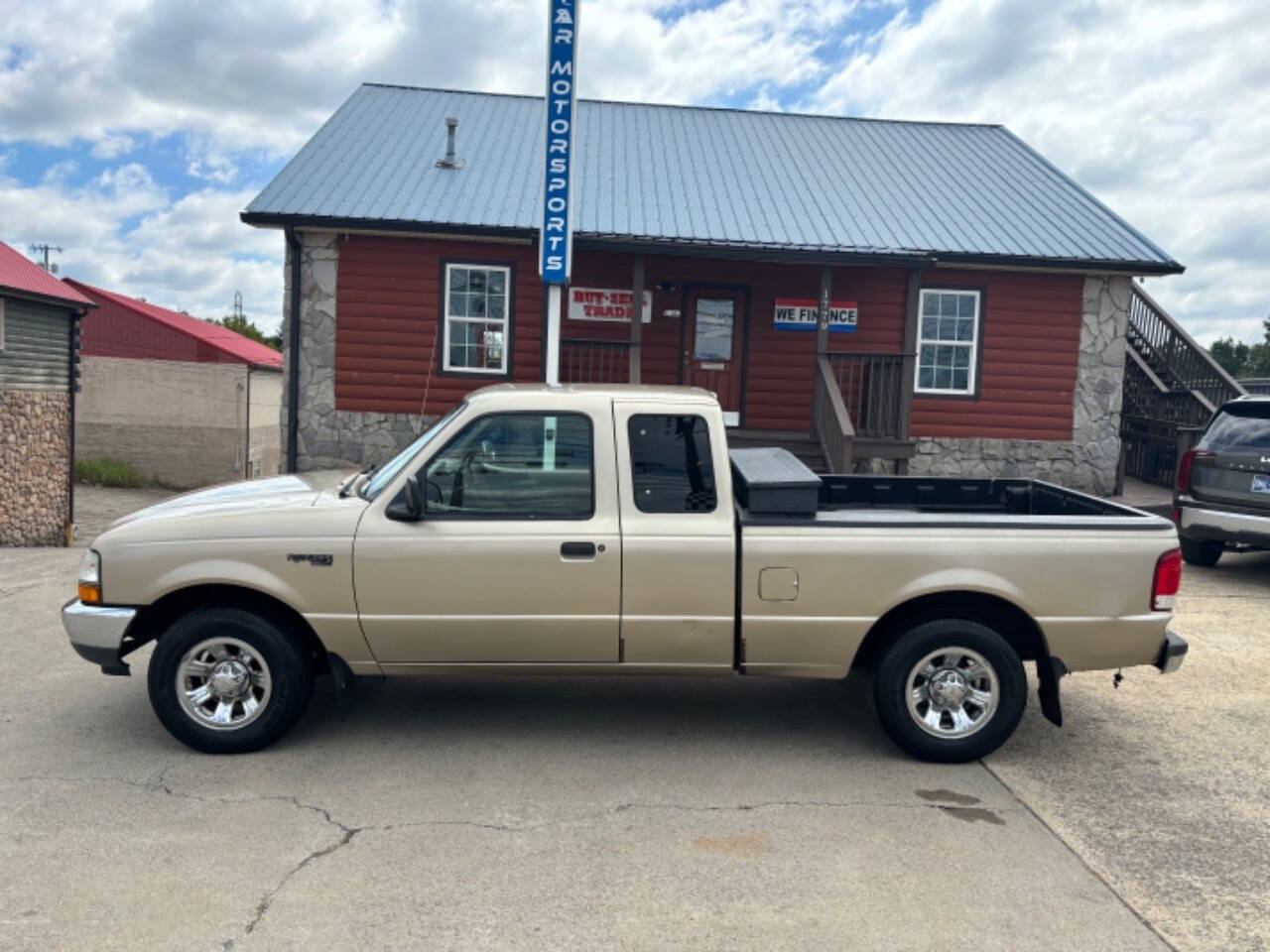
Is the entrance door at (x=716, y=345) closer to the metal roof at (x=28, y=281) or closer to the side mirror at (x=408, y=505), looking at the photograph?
the metal roof at (x=28, y=281)

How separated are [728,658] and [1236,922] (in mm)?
2268

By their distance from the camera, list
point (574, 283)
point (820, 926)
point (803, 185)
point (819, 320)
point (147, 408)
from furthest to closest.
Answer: point (147, 408), point (803, 185), point (574, 283), point (819, 320), point (820, 926)

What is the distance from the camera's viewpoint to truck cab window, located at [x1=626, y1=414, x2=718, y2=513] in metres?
5.02

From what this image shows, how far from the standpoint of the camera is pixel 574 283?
14844 millimetres

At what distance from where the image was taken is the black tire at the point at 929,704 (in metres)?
4.98

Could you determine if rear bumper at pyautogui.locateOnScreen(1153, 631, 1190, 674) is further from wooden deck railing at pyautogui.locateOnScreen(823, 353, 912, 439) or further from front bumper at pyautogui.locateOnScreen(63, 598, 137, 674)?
wooden deck railing at pyautogui.locateOnScreen(823, 353, 912, 439)

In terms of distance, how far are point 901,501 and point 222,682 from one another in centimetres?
408

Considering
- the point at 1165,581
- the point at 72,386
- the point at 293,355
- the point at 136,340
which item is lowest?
the point at 1165,581

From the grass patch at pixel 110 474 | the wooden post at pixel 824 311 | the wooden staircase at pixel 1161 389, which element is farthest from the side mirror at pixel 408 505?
the grass patch at pixel 110 474

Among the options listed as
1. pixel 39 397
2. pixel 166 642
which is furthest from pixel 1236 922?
pixel 39 397

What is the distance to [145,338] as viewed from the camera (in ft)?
98.3

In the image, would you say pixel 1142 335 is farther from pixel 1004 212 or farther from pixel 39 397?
pixel 39 397

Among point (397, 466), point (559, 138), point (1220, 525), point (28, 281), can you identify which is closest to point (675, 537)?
point (397, 466)

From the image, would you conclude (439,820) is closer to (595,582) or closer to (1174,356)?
(595,582)
